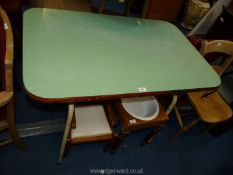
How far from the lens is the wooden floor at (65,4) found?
2.01 metres

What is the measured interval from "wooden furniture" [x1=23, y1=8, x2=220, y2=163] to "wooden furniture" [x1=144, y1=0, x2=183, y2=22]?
1463 millimetres

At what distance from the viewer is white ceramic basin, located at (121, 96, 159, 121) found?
1.54m

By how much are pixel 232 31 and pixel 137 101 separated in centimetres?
126

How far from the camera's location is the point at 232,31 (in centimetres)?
213

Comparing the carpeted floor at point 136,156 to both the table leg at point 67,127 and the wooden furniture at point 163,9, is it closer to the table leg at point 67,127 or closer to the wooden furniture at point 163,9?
the table leg at point 67,127

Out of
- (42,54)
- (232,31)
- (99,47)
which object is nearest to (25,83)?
(42,54)

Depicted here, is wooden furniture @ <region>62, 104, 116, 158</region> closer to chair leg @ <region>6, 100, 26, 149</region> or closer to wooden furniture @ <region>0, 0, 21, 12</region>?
chair leg @ <region>6, 100, 26, 149</region>

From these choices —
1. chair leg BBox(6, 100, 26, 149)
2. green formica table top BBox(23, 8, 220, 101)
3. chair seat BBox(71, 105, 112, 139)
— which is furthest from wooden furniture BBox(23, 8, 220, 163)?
chair leg BBox(6, 100, 26, 149)

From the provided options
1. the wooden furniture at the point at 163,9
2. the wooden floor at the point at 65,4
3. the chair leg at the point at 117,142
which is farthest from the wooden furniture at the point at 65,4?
the chair leg at the point at 117,142

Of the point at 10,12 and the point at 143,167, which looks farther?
the point at 10,12

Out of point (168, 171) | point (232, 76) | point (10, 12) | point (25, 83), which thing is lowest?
point (168, 171)

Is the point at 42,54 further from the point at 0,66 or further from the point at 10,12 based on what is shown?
the point at 10,12

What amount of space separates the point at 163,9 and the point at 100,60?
2.18 m

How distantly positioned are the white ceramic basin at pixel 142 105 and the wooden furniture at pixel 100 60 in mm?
304
